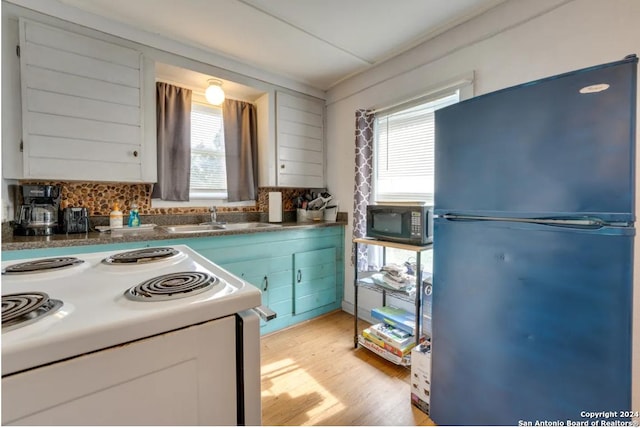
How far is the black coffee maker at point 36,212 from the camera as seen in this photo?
173 centimetres

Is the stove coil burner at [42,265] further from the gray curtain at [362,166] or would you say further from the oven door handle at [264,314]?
the gray curtain at [362,166]

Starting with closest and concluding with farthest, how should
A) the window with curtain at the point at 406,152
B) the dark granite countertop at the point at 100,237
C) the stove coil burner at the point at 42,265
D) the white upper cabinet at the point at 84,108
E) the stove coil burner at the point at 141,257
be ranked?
the stove coil burner at the point at 42,265, the stove coil burner at the point at 141,257, the dark granite countertop at the point at 100,237, the white upper cabinet at the point at 84,108, the window with curtain at the point at 406,152

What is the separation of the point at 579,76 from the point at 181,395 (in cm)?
146

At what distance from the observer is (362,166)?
2557mm

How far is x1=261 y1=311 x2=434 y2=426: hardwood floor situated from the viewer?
150 cm

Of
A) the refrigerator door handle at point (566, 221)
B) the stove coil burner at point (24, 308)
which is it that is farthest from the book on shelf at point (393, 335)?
the stove coil burner at point (24, 308)

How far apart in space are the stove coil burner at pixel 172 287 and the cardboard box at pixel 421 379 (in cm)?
132

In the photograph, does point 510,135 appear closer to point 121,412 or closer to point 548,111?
point 548,111

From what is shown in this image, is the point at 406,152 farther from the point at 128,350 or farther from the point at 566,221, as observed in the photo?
the point at 128,350

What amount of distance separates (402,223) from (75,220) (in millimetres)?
2275

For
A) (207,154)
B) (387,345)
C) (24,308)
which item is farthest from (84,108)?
(387,345)

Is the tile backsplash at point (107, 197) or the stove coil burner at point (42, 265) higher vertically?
the tile backsplash at point (107, 197)

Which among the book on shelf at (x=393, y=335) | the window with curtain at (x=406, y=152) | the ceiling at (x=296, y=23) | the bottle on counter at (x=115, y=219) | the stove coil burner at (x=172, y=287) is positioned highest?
the ceiling at (x=296, y=23)

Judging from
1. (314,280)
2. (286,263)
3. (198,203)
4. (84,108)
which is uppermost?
(84,108)
